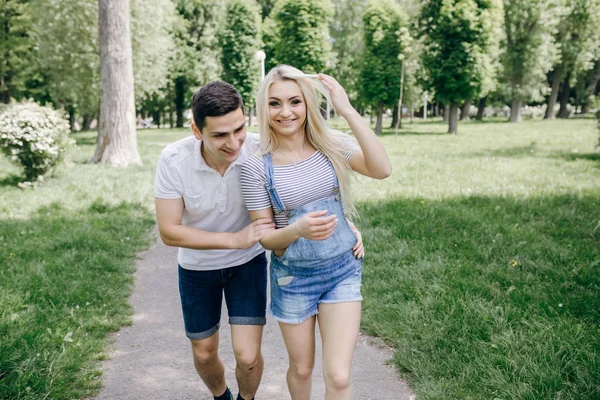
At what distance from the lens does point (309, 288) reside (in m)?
2.69

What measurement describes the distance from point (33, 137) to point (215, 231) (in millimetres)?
8481

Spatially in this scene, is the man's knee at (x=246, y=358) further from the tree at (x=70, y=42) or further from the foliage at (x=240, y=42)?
the foliage at (x=240, y=42)

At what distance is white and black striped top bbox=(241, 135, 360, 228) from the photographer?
265cm

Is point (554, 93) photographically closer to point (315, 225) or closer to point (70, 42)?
point (70, 42)


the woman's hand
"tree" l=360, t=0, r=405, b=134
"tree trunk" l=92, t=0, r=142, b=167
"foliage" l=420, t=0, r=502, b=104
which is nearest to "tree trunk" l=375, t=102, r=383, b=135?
"tree" l=360, t=0, r=405, b=134

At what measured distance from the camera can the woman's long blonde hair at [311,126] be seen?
9.00 ft

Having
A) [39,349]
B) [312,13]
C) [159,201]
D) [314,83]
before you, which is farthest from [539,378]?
[312,13]

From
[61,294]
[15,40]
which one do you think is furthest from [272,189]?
[15,40]

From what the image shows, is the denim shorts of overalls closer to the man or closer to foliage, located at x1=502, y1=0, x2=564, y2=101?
the man

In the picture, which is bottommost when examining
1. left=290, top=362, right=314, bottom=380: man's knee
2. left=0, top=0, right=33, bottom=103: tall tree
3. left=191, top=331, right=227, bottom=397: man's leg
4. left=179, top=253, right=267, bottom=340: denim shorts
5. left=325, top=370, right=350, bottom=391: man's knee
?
left=191, top=331, right=227, bottom=397: man's leg

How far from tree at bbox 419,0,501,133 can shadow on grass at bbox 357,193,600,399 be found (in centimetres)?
1893

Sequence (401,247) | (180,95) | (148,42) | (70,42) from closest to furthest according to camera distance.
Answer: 1. (401,247)
2. (70,42)
3. (148,42)
4. (180,95)

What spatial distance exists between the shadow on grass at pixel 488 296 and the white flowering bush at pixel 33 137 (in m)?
6.88

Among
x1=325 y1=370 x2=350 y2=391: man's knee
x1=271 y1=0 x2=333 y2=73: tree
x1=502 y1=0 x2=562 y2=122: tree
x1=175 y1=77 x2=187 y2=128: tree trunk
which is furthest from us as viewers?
x1=175 y1=77 x2=187 y2=128: tree trunk
